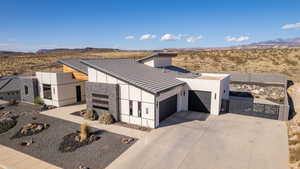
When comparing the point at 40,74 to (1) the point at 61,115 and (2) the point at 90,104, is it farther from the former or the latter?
(2) the point at 90,104

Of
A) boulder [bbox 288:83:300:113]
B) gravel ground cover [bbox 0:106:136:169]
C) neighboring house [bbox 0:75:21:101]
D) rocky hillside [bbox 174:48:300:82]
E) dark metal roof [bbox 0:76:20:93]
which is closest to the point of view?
gravel ground cover [bbox 0:106:136:169]

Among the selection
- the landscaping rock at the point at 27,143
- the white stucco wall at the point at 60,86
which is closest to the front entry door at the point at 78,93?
the white stucco wall at the point at 60,86

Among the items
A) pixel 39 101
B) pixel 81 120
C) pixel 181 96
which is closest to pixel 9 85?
pixel 39 101

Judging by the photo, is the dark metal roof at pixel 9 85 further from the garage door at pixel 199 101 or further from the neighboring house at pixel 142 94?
the garage door at pixel 199 101

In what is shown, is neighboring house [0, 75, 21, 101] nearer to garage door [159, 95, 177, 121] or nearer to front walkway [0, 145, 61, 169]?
front walkway [0, 145, 61, 169]

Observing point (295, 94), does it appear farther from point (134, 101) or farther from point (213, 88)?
point (134, 101)

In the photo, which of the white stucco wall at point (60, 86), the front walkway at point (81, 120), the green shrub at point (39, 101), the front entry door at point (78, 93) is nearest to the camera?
the front walkway at point (81, 120)

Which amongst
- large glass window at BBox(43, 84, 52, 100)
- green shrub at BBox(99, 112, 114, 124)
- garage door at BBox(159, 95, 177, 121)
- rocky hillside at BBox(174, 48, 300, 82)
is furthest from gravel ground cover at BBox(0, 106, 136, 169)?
rocky hillside at BBox(174, 48, 300, 82)
